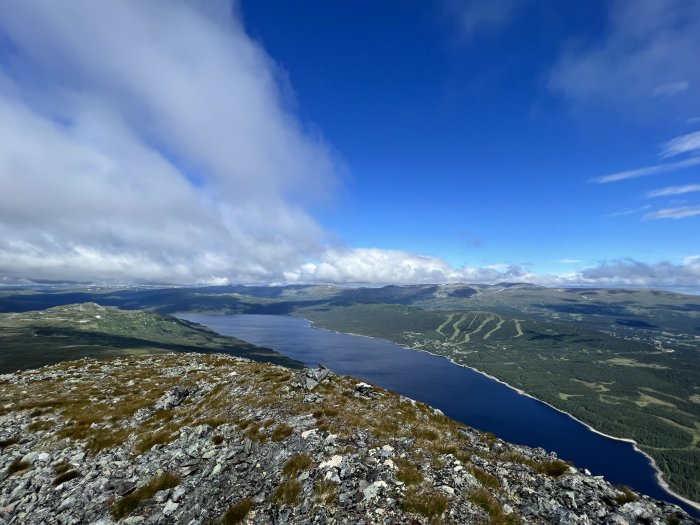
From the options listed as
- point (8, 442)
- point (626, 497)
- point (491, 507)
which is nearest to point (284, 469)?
point (491, 507)

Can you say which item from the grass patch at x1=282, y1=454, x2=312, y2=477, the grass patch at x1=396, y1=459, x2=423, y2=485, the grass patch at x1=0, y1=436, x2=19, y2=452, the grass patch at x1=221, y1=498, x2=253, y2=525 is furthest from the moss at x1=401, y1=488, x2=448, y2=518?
the grass patch at x1=0, y1=436, x2=19, y2=452

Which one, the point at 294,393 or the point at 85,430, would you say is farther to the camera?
the point at 294,393

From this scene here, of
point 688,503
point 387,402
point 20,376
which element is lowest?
point 688,503

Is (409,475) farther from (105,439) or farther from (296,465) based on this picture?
(105,439)

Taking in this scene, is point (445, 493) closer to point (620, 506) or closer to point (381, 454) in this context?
point (381, 454)

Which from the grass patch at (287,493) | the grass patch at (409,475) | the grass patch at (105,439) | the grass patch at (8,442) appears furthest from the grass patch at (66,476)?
the grass patch at (409,475)

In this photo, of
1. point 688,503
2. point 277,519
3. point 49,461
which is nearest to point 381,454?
point 277,519
